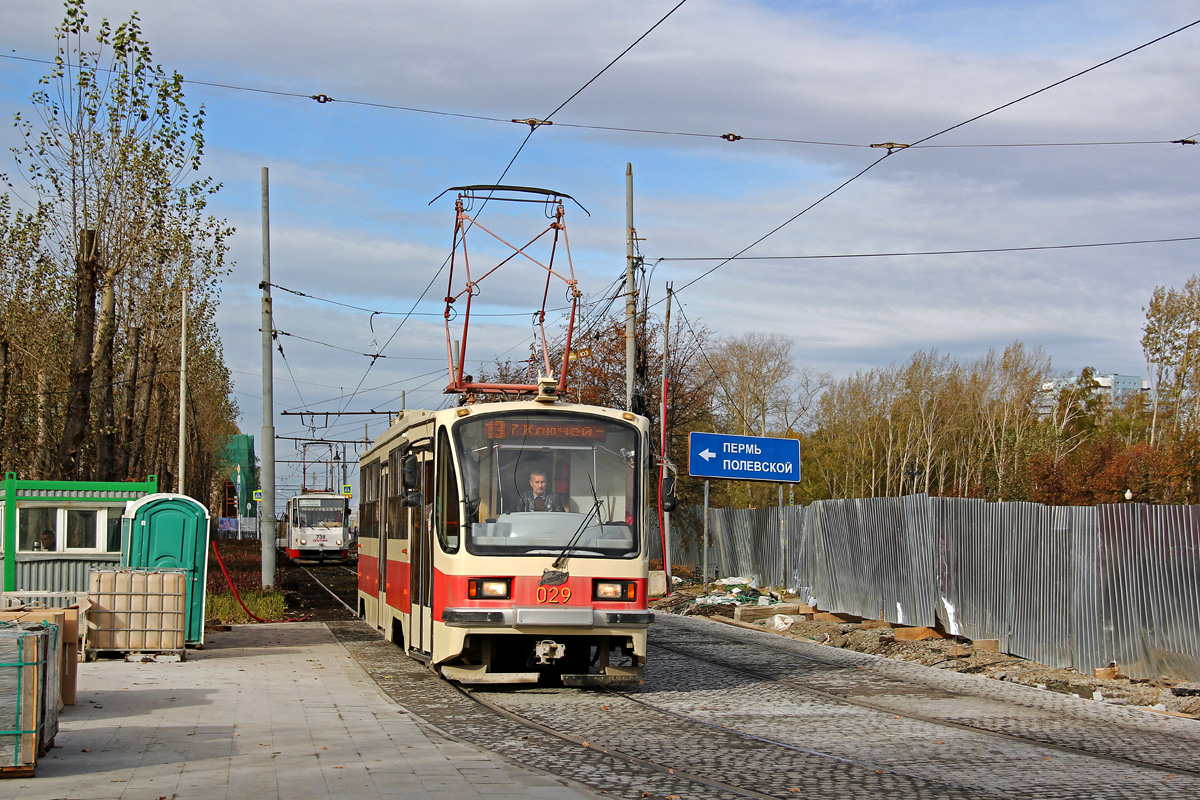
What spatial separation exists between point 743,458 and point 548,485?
18001 mm

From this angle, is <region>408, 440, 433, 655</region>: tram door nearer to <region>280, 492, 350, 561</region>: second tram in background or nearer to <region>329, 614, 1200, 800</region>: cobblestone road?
<region>329, 614, 1200, 800</region>: cobblestone road

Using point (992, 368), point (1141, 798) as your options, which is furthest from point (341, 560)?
point (1141, 798)

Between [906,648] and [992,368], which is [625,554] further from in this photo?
[992,368]

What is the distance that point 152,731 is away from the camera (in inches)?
372

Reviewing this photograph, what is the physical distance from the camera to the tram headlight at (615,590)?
11648 mm

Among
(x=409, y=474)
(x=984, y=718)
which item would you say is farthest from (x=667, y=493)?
(x=984, y=718)

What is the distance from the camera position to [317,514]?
52.5 meters

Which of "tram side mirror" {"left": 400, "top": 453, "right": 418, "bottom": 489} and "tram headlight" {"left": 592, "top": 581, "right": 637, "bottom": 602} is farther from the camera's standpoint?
"tram side mirror" {"left": 400, "top": 453, "right": 418, "bottom": 489}

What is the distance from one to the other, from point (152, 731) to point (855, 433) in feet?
219

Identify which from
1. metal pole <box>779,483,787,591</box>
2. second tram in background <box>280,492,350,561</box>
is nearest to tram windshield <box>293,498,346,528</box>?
second tram in background <box>280,492,350,561</box>

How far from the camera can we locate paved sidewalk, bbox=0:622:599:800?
286 inches

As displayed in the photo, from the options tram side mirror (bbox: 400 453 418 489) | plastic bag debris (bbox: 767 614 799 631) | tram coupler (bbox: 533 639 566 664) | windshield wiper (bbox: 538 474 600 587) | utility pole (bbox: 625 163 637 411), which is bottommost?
plastic bag debris (bbox: 767 614 799 631)

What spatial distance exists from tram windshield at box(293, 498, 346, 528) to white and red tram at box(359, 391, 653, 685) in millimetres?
40870

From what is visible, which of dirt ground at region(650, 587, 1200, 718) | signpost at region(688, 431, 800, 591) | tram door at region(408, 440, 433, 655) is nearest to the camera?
dirt ground at region(650, 587, 1200, 718)
